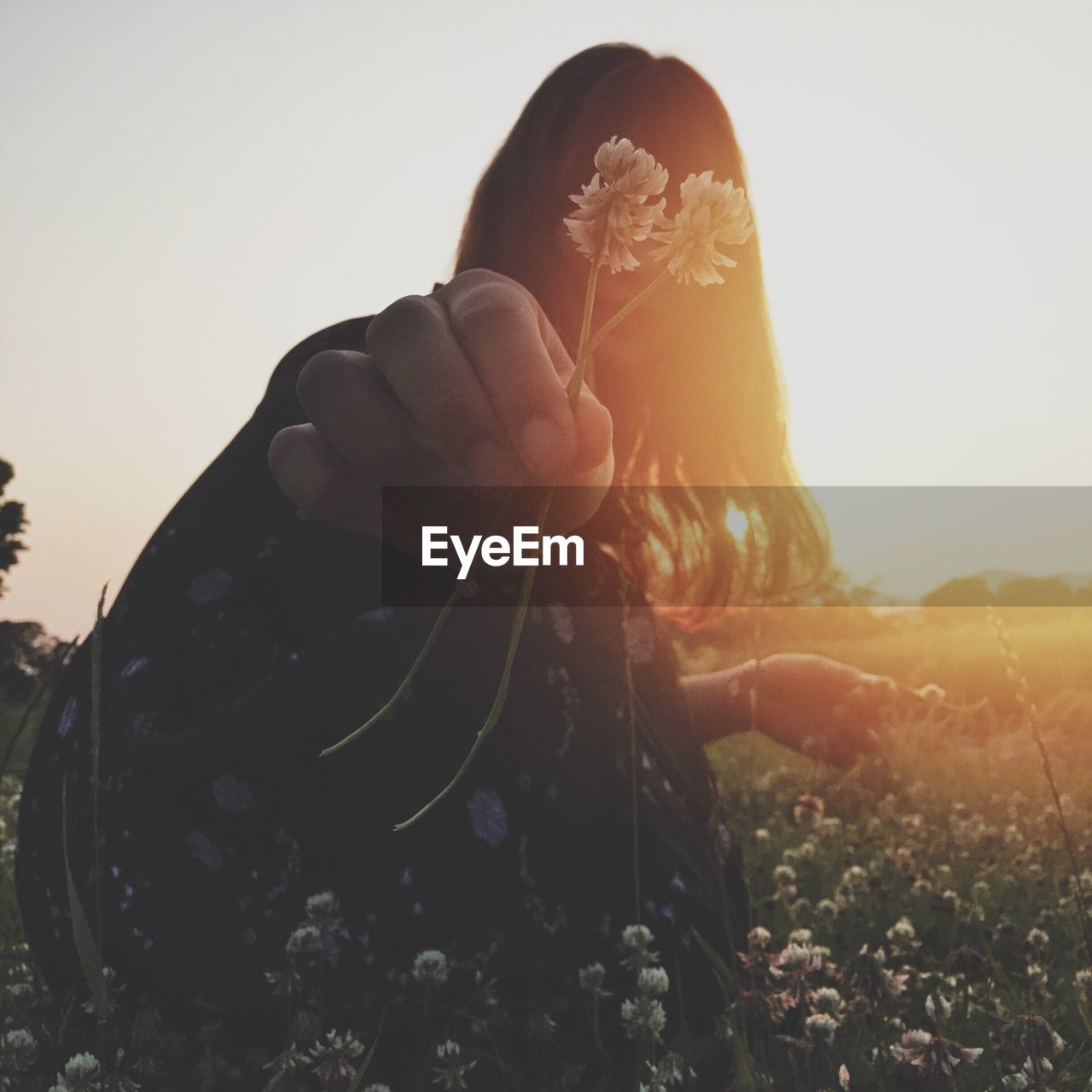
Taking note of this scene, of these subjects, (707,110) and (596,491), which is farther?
(707,110)

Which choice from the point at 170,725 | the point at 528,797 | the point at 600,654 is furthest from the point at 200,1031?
the point at 600,654

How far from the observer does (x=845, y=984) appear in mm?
2080

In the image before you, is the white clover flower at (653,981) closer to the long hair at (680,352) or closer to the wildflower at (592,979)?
the wildflower at (592,979)

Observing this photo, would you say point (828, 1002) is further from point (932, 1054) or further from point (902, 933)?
point (902, 933)

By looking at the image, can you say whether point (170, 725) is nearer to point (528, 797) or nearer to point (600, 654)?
point (528, 797)

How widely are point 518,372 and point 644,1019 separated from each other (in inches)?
43.4

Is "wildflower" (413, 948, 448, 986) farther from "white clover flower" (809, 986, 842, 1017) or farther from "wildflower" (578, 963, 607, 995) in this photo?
"white clover flower" (809, 986, 842, 1017)

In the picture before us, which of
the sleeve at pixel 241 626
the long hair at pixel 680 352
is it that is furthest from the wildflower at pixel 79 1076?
the long hair at pixel 680 352

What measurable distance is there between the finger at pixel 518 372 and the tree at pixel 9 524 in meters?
3.64

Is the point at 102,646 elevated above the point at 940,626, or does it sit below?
below

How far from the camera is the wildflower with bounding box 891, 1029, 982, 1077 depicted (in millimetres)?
1560

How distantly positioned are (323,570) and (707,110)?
3352 mm

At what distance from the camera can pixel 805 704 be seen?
11.2 ft

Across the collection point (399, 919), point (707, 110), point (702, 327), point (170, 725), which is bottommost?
point (399, 919)
